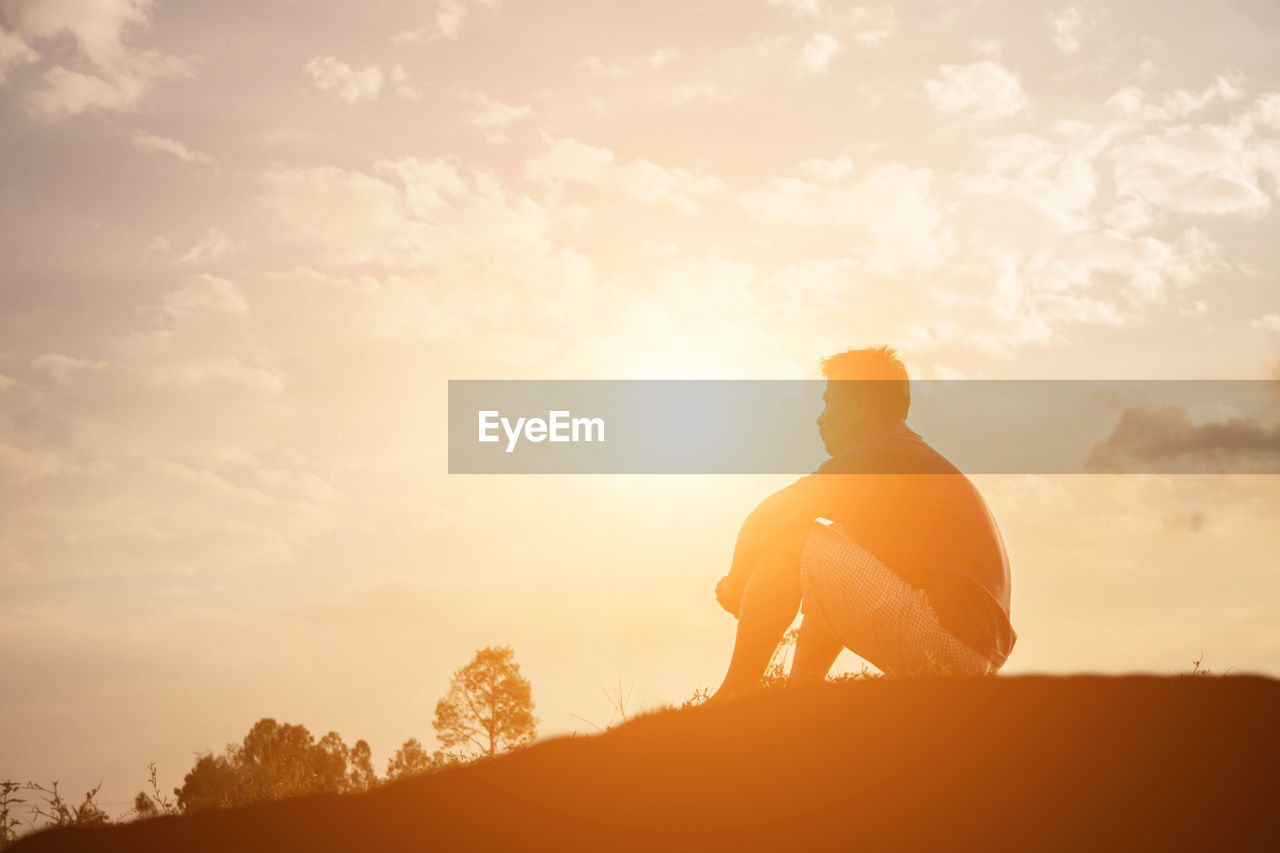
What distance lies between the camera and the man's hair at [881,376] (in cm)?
657

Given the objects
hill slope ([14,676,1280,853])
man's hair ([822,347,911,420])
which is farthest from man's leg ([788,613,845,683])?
man's hair ([822,347,911,420])

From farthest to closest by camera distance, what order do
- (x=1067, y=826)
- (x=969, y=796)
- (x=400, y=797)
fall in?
1. (x=400, y=797)
2. (x=969, y=796)
3. (x=1067, y=826)

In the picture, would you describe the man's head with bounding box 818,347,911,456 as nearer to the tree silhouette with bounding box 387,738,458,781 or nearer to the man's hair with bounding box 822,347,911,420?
the man's hair with bounding box 822,347,911,420

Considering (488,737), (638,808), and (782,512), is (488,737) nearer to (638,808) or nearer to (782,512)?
(638,808)

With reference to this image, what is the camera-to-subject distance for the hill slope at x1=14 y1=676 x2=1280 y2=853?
14.5ft

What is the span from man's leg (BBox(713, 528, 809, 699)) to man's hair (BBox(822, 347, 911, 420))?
3.79 ft

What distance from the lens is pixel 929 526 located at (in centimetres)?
593

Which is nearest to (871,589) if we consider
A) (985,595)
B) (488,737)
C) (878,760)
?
(985,595)

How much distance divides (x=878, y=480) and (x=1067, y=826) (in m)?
2.25

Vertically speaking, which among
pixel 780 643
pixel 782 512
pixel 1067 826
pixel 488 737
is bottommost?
pixel 1067 826

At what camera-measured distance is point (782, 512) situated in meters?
6.10

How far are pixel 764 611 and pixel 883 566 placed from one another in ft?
2.48

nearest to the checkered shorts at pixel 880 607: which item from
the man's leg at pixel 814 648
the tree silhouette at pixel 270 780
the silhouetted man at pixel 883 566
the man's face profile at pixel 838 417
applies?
the silhouetted man at pixel 883 566

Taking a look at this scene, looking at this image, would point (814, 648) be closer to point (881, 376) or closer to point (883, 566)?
point (883, 566)
